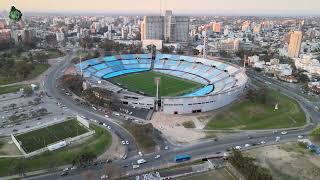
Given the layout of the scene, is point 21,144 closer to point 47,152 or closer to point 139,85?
point 47,152

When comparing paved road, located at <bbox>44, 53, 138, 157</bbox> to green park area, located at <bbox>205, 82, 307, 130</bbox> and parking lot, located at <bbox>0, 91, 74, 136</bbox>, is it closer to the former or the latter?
parking lot, located at <bbox>0, 91, 74, 136</bbox>

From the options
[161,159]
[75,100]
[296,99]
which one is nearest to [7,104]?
[75,100]

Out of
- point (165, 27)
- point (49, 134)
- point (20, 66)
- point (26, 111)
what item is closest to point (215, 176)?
point (49, 134)

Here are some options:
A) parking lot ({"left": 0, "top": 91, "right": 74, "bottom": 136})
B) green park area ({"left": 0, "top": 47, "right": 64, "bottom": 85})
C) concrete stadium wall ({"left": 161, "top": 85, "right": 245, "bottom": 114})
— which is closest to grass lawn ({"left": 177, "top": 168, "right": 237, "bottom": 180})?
concrete stadium wall ({"left": 161, "top": 85, "right": 245, "bottom": 114})

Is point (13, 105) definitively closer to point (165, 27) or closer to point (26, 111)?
point (26, 111)

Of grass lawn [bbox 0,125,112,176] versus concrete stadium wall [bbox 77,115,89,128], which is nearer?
grass lawn [bbox 0,125,112,176]

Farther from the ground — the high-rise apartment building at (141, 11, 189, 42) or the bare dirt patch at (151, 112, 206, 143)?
the high-rise apartment building at (141, 11, 189, 42)

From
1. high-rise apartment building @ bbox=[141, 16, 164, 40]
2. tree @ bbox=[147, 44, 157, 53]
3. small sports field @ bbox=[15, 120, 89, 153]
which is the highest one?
high-rise apartment building @ bbox=[141, 16, 164, 40]
